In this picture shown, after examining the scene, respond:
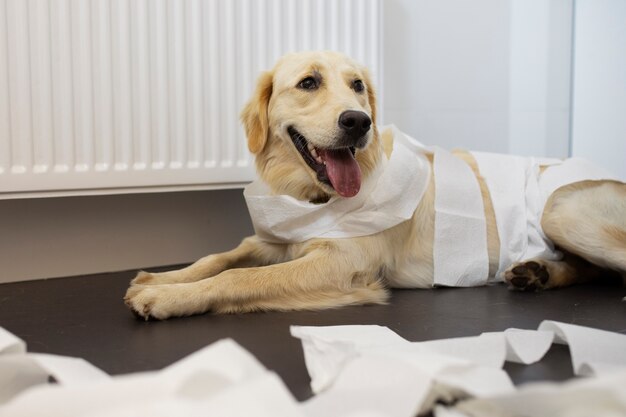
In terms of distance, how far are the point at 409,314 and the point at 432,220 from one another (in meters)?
0.50

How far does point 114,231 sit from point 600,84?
8.58ft

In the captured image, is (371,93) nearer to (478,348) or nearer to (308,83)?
(308,83)

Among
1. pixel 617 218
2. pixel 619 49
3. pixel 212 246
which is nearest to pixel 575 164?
pixel 617 218

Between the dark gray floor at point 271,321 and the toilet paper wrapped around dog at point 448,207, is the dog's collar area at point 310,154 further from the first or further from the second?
the dark gray floor at point 271,321

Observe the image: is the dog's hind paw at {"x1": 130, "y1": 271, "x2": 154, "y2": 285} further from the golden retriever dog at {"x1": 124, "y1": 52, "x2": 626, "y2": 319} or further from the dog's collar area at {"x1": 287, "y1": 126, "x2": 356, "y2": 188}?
the dog's collar area at {"x1": 287, "y1": 126, "x2": 356, "y2": 188}

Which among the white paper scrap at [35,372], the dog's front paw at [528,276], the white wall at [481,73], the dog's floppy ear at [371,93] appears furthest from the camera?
the white wall at [481,73]

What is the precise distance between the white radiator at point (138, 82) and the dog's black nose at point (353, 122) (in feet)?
2.77

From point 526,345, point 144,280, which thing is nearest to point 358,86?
point 144,280

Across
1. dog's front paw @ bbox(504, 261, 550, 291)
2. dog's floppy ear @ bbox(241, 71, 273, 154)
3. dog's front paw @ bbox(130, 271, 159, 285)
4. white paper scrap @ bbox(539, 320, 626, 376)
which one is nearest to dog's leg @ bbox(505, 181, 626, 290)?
dog's front paw @ bbox(504, 261, 550, 291)

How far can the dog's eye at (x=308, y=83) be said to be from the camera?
2.34m

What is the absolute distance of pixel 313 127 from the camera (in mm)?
2234

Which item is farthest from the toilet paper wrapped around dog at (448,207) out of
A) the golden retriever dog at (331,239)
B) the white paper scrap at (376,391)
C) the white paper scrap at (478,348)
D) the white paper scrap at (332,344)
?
the white paper scrap at (376,391)

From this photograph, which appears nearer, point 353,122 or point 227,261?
point 353,122

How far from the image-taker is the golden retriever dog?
2.11 meters
